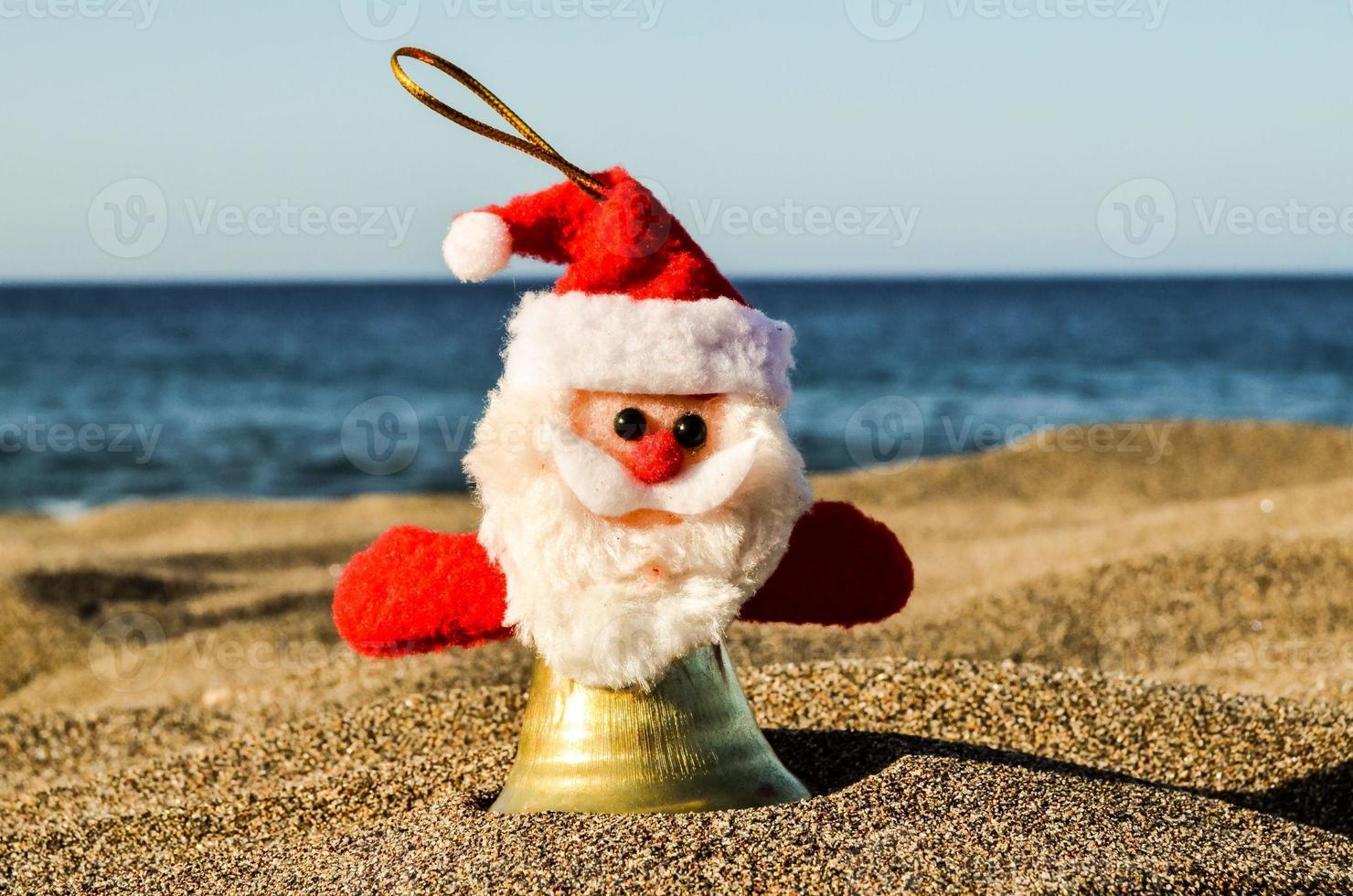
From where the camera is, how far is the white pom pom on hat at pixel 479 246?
2.20 m

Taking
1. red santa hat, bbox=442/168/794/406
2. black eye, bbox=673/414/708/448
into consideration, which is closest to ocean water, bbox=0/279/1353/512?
red santa hat, bbox=442/168/794/406

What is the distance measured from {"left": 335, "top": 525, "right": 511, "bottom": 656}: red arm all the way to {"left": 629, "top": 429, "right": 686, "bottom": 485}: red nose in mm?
354

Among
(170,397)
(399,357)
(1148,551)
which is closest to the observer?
(1148,551)

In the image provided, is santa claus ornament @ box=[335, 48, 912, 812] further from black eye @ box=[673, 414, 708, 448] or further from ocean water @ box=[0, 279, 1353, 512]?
ocean water @ box=[0, 279, 1353, 512]

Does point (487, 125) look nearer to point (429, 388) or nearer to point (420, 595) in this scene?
point (420, 595)

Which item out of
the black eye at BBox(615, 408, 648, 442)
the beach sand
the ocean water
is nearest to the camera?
the beach sand

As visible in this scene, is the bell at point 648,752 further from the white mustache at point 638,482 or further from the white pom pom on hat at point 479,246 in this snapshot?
the white pom pom on hat at point 479,246

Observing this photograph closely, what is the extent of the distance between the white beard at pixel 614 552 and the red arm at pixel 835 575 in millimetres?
203

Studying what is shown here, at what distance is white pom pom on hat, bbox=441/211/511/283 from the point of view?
2.20m

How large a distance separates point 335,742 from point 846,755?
1.30 metres

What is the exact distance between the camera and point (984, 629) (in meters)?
4.85

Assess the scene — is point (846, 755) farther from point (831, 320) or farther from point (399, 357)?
point (831, 320)

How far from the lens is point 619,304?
2211 mm

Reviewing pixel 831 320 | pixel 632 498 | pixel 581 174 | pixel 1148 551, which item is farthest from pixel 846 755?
pixel 831 320
